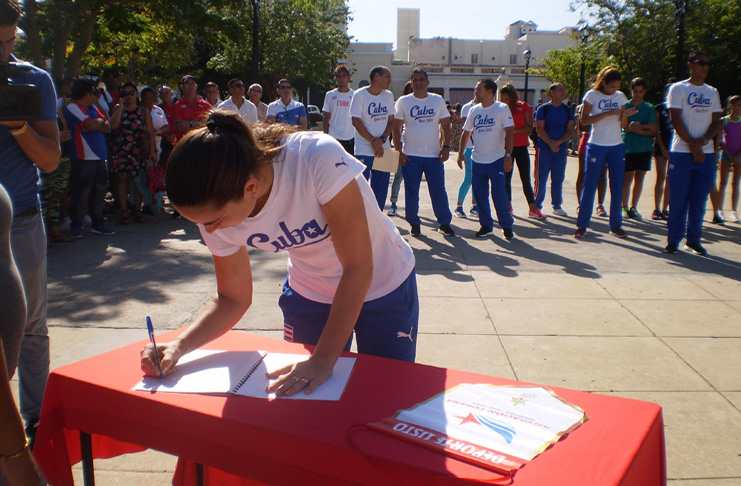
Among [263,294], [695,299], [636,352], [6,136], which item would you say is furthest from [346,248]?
[695,299]

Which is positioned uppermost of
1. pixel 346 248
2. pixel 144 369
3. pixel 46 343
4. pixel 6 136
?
pixel 6 136

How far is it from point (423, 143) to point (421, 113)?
1.21 ft

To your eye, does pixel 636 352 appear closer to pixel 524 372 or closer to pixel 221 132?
pixel 524 372

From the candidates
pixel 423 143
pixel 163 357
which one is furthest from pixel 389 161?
pixel 163 357

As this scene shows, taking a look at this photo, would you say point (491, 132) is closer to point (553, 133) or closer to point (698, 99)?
point (553, 133)

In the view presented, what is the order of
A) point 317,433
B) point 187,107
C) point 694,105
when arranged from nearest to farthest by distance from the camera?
point 317,433 → point 694,105 → point 187,107

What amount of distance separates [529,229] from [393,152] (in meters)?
2.16

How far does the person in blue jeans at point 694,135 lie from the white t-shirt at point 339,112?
14.7 ft

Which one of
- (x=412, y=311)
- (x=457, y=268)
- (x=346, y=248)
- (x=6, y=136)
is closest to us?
(x=346, y=248)

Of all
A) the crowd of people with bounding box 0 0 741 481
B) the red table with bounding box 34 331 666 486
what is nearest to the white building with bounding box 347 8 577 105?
the crowd of people with bounding box 0 0 741 481

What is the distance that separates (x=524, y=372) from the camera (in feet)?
11.6

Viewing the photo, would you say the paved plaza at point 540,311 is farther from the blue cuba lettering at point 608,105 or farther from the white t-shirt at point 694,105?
the blue cuba lettering at point 608,105

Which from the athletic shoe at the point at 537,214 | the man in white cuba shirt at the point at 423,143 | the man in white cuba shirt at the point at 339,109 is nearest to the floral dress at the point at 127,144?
the man in white cuba shirt at the point at 339,109

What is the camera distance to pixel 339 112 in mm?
8938
